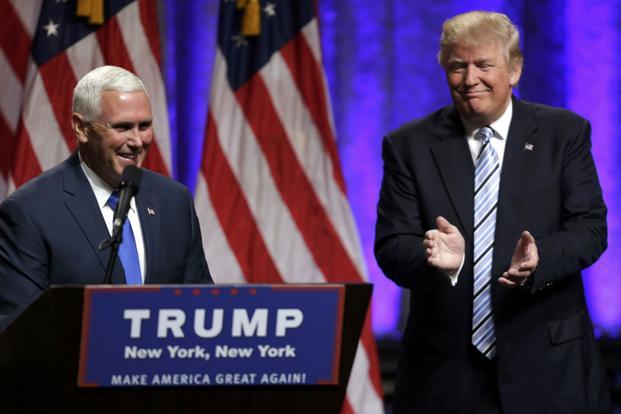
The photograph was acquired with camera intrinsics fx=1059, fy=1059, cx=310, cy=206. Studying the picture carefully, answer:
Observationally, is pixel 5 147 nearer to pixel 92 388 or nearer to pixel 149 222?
pixel 149 222

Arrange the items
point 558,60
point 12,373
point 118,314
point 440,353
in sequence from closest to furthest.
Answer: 1. point 118,314
2. point 12,373
3. point 440,353
4. point 558,60

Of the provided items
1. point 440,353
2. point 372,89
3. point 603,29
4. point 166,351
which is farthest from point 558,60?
point 166,351

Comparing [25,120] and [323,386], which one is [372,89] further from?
[323,386]

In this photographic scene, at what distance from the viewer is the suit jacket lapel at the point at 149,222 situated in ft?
7.84

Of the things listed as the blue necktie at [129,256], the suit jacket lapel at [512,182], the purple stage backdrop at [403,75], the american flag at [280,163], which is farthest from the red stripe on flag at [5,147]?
the suit jacket lapel at [512,182]

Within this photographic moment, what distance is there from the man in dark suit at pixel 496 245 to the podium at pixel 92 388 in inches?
24.3

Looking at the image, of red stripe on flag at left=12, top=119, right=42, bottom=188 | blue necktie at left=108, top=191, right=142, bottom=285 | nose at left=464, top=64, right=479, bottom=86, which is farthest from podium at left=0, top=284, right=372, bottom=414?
red stripe on flag at left=12, top=119, right=42, bottom=188

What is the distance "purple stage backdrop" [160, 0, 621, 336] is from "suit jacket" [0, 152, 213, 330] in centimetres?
249

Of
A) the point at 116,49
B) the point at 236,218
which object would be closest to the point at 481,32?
the point at 236,218

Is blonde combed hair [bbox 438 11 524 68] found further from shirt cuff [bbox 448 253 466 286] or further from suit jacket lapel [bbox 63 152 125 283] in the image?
suit jacket lapel [bbox 63 152 125 283]

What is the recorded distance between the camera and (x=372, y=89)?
16.7ft

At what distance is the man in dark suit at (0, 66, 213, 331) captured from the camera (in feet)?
7.48

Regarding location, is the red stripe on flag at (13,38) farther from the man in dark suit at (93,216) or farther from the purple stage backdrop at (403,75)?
the man in dark suit at (93,216)

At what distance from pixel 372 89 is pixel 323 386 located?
336cm
